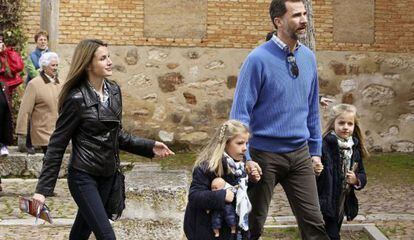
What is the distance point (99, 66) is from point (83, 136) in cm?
49

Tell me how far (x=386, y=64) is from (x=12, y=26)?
21.5ft

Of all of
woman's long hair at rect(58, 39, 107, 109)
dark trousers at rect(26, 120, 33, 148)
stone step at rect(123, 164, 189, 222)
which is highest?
woman's long hair at rect(58, 39, 107, 109)

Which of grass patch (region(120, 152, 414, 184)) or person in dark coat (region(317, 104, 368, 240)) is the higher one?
person in dark coat (region(317, 104, 368, 240))

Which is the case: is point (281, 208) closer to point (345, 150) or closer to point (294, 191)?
point (345, 150)

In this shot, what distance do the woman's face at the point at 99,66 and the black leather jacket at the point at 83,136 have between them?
11cm

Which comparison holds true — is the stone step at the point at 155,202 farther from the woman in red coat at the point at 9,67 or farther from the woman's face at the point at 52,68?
the woman in red coat at the point at 9,67

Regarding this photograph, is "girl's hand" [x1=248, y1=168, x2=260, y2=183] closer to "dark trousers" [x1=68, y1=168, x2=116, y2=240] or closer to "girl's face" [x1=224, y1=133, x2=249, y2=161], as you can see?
"girl's face" [x1=224, y1=133, x2=249, y2=161]

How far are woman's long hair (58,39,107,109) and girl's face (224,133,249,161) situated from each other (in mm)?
1123

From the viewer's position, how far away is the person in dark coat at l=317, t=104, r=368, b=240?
6211 millimetres

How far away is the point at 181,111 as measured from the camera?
1371 centimetres

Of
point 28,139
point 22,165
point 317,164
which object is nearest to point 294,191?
point 317,164

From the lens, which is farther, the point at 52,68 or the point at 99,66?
the point at 52,68

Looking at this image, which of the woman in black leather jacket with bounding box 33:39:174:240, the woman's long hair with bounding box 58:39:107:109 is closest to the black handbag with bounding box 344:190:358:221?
the woman in black leather jacket with bounding box 33:39:174:240

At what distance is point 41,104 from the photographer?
975 centimetres
